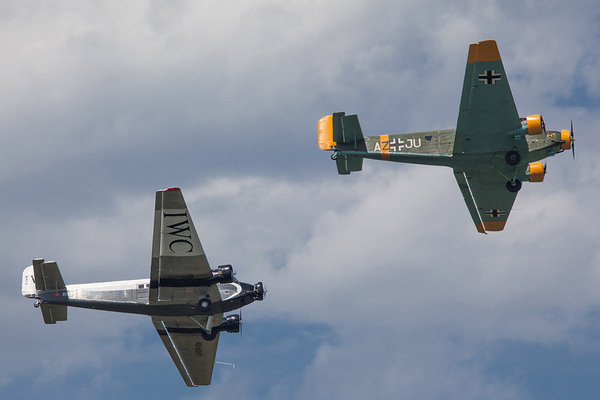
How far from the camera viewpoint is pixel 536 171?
7050 cm

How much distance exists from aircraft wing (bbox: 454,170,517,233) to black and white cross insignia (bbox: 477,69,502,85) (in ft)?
27.5

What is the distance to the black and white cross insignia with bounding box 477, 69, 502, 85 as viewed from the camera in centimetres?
6438

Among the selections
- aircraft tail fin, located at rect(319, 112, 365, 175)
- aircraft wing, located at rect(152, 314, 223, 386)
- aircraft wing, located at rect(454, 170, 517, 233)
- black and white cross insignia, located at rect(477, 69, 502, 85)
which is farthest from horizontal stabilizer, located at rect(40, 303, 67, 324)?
black and white cross insignia, located at rect(477, 69, 502, 85)

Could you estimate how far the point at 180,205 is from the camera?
5897cm

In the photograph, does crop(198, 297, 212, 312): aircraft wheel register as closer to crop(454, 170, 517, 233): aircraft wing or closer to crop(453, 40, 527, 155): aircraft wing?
crop(453, 40, 527, 155): aircraft wing

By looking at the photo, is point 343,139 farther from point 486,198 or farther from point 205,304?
point 205,304

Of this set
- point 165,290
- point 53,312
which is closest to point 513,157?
point 165,290

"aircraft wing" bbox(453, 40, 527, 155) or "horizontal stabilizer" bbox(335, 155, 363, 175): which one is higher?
"aircraft wing" bbox(453, 40, 527, 155)

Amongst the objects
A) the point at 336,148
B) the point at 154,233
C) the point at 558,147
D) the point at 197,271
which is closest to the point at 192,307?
the point at 197,271

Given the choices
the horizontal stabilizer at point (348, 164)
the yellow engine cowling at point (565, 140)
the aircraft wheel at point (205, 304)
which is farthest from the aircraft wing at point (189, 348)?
the yellow engine cowling at point (565, 140)

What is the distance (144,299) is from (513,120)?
85.8 ft

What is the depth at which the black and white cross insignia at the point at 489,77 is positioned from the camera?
64.4 m

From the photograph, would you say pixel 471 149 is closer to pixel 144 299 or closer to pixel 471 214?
pixel 471 214

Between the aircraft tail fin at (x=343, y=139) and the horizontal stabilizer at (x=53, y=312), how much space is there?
66.5ft
